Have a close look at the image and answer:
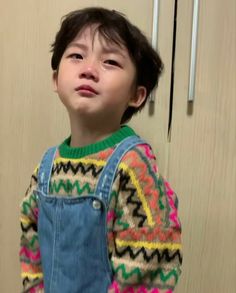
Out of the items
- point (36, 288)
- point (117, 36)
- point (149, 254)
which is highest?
point (117, 36)

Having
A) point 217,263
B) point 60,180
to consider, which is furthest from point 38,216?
point 217,263

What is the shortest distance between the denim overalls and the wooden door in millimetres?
316

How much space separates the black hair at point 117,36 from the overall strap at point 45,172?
177mm

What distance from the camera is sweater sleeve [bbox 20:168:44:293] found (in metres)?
0.94

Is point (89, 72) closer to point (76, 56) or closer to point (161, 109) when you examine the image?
point (76, 56)

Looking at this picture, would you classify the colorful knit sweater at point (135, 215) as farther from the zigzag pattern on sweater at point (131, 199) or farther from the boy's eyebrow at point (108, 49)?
the boy's eyebrow at point (108, 49)

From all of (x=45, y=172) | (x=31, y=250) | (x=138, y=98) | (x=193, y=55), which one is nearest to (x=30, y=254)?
(x=31, y=250)

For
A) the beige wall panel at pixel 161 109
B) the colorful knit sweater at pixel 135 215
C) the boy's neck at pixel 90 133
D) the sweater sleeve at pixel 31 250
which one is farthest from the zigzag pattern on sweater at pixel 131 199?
the beige wall panel at pixel 161 109

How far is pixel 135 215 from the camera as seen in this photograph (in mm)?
801

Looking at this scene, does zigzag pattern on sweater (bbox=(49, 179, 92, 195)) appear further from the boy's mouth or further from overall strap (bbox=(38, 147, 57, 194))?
the boy's mouth

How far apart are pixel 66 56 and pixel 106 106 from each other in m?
0.13

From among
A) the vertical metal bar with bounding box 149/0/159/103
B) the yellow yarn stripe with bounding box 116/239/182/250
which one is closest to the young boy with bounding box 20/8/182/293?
the yellow yarn stripe with bounding box 116/239/182/250

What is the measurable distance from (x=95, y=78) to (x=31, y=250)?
37 centimetres

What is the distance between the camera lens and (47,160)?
0.93m
